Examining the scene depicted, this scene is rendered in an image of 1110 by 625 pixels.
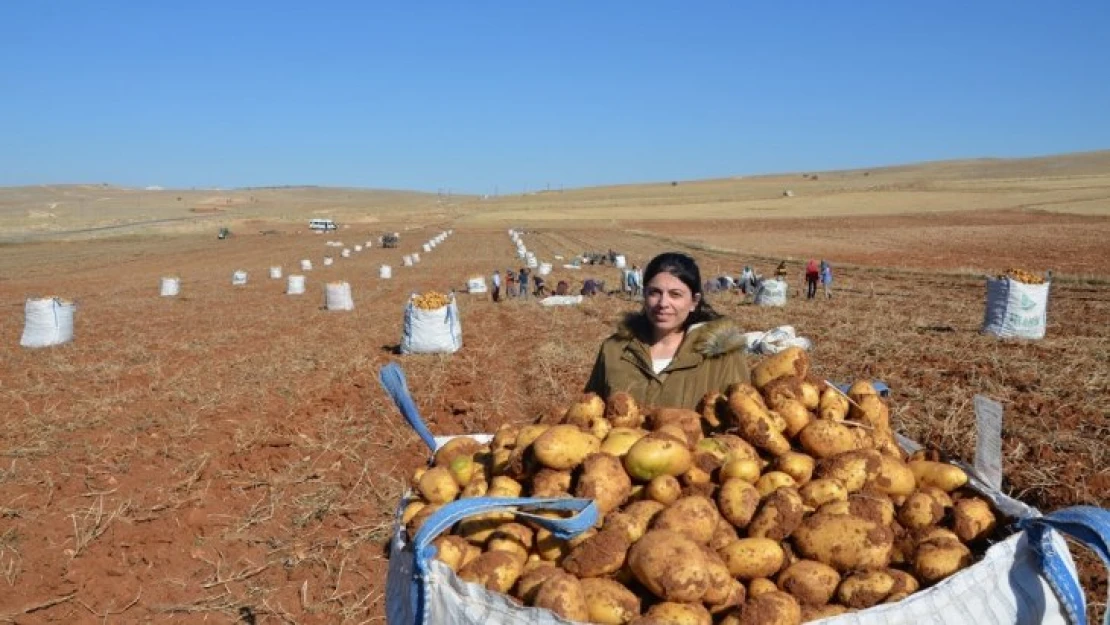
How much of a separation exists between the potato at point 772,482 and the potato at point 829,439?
23cm

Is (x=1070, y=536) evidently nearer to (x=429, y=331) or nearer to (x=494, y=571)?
(x=494, y=571)

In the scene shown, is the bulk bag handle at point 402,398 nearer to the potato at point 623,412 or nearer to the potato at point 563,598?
the potato at point 623,412

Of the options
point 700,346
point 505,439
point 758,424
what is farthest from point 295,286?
point 758,424

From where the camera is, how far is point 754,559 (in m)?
2.13

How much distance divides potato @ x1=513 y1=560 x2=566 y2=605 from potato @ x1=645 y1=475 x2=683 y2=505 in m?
0.42

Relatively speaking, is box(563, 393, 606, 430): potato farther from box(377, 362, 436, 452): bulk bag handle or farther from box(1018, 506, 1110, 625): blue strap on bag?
box(1018, 506, 1110, 625): blue strap on bag

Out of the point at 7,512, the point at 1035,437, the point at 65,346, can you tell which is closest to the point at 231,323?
the point at 65,346

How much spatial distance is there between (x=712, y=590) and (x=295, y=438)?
21.3 feet

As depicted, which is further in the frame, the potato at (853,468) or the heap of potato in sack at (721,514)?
the potato at (853,468)

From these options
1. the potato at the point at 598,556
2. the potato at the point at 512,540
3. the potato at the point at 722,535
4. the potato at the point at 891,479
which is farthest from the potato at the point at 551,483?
the potato at the point at 891,479

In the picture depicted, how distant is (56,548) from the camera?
5410mm

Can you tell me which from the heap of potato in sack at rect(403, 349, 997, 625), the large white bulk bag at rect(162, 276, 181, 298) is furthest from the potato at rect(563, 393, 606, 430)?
the large white bulk bag at rect(162, 276, 181, 298)

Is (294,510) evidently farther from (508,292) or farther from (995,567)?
(508,292)

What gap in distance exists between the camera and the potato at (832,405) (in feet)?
9.26
